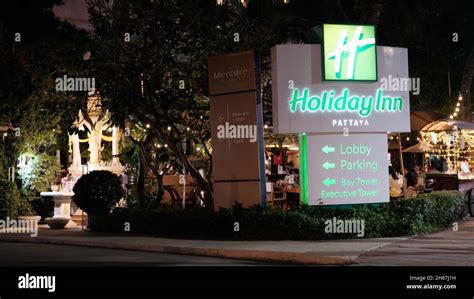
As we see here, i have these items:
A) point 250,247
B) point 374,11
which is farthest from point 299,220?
point 374,11

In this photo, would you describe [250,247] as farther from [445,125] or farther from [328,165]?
[445,125]

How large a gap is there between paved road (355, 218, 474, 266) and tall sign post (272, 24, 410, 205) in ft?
7.39

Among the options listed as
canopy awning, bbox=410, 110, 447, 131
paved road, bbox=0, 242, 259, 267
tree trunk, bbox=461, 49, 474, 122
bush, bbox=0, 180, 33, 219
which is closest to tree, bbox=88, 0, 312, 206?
paved road, bbox=0, 242, 259, 267

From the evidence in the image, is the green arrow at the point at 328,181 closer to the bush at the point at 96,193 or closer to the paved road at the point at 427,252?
the paved road at the point at 427,252

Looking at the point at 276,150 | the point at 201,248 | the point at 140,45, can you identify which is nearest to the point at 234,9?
the point at 140,45

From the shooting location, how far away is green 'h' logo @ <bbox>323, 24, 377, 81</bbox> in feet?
56.7

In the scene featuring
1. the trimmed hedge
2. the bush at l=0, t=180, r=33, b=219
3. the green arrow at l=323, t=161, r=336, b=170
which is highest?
the green arrow at l=323, t=161, r=336, b=170

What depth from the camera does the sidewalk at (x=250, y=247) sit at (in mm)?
13875

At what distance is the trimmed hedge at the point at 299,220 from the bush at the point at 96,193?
2.17 metres

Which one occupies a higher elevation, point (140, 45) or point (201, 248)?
point (140, 45)

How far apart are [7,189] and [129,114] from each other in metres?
6.63

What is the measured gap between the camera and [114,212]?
20641mm

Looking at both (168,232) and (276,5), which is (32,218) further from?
(276,5)

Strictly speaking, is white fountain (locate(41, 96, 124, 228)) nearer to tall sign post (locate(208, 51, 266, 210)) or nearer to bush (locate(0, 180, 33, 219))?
bush (locate(0, 180, 33, 219))
